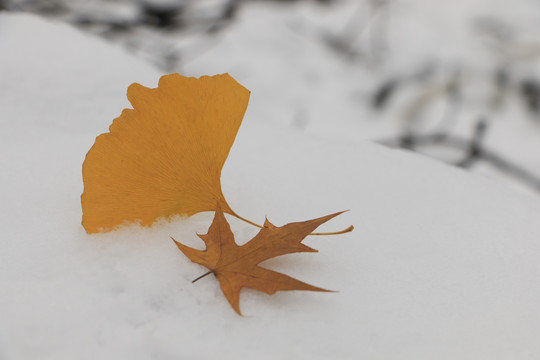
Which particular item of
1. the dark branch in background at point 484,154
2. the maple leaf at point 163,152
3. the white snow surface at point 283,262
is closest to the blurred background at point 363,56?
the dark branch in background at point 484,154

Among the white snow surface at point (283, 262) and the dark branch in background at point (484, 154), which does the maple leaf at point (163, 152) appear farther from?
the dark branch in background at point (484, 154)

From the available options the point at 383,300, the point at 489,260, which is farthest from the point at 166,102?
the point at 489,260

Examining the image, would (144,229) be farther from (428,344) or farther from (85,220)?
(428,344)

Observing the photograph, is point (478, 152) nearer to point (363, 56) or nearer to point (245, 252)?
point (245, 252)

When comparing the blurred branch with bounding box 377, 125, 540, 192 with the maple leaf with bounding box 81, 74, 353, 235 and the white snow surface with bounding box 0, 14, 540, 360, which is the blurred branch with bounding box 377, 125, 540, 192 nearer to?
the white snow surface with bounding box 0, 14, 540, 360

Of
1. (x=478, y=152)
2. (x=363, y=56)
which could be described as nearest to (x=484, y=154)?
(x=478, y=152)
